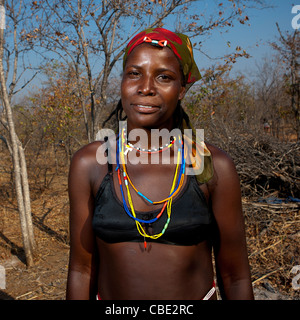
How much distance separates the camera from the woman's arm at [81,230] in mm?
1222

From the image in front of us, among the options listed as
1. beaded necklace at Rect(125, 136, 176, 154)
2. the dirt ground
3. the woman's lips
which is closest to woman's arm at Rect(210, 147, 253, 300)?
beaded necklace at Rect(125, 136, 176, 154)

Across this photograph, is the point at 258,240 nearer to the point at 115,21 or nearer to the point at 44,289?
the point at 44,289

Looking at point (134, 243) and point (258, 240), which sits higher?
point (134, 243)

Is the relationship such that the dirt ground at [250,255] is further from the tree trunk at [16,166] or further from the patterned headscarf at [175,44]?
the patterned headscarf at [175,44]

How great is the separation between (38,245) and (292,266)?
386 centimetres

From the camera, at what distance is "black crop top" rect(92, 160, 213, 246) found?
1.13m

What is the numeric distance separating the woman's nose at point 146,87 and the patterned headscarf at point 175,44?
0.43 ft

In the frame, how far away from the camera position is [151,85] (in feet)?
3.86

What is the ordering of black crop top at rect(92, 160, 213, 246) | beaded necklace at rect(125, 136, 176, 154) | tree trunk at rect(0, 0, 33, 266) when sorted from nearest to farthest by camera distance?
1. black crop top at rect(92, 160, 213, 246)
2. beaded necklace at rect(125, 136, 176, 154)
3. tree trunk at rect(0, 0, 33, 266)

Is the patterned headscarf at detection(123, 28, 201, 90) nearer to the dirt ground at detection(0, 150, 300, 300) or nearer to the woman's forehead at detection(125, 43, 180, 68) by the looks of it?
the woman's forehead at detection(125, 43, 180, 68)

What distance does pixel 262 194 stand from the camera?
5695mm

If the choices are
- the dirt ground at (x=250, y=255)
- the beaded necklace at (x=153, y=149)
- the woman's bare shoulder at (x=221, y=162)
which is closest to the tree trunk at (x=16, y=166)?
the dirt ground at (x=250, y=255)

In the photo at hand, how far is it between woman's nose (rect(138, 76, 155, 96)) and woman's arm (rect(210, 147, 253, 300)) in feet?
1.05
